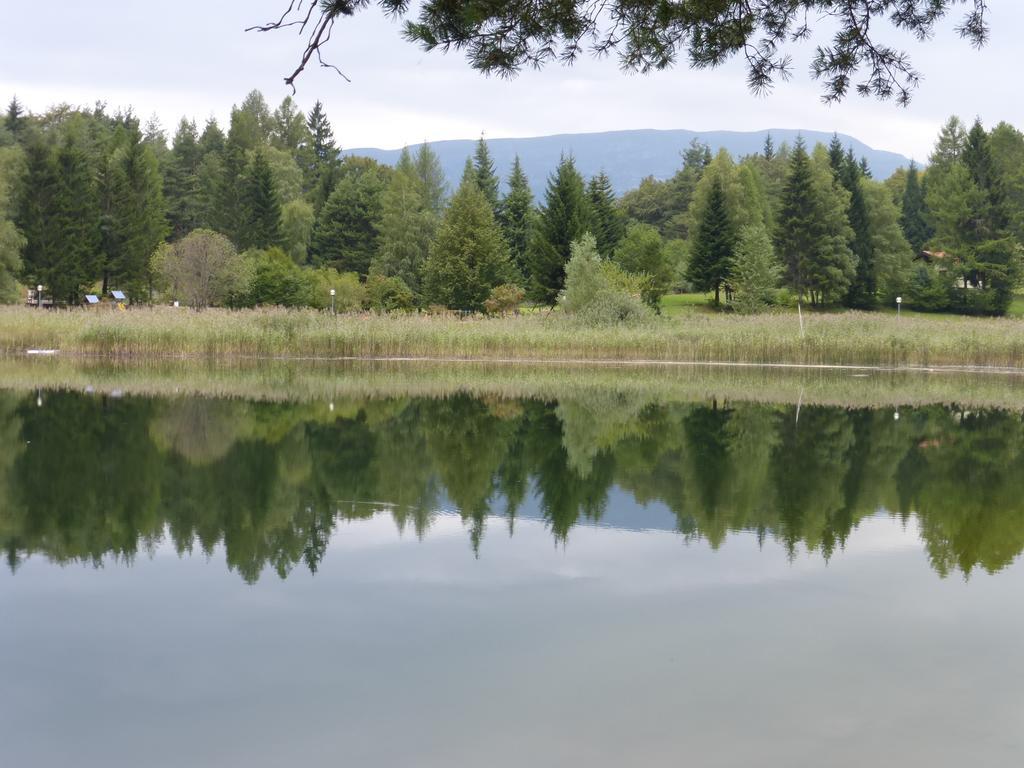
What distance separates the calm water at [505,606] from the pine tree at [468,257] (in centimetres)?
3803

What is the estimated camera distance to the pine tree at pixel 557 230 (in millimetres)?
50750

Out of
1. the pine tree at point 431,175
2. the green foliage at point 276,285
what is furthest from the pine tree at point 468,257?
the pine tree at point 431,175

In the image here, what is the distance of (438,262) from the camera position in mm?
53188

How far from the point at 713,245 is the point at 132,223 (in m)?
29.9

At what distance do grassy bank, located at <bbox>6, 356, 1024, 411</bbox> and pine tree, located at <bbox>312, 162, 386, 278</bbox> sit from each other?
119ft

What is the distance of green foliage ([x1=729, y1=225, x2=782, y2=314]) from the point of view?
169 ft

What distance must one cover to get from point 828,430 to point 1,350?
25529 millimetres

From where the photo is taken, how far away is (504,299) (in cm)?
4862

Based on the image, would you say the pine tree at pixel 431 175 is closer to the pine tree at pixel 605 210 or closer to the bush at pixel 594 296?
the pine tree at pixel 605 210

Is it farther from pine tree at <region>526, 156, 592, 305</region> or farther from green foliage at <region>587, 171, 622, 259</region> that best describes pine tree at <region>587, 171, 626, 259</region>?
pine tree at <region>526, 156, 592, 305</region>

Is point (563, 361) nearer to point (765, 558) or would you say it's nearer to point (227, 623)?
point (765, 558)

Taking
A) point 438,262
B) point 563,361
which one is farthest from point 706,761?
point 438,262

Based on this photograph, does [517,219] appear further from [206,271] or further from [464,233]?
[206,271]

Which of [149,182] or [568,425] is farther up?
[149,182]
